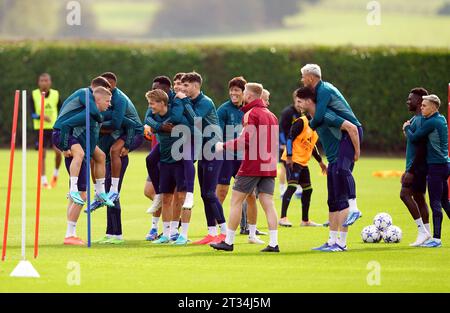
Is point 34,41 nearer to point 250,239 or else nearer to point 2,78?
point 2,78

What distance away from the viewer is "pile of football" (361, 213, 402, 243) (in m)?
17.0

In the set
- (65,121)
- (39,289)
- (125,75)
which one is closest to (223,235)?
(65,121)

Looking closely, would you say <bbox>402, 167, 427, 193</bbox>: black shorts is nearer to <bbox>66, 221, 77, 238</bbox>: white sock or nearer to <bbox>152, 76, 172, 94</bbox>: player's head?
<bbox>152, 76, 172, 94</bbox>: player's head

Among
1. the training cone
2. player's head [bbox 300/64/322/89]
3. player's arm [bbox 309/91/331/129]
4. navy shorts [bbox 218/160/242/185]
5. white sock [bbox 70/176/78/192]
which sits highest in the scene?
player's head [bbox 300/64/322/89]

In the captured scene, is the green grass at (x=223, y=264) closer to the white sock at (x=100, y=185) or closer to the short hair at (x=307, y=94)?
the white sock at (x=100, y=185)

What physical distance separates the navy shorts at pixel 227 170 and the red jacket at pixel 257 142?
6.90 ft

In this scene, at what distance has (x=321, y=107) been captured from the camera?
51.0ft

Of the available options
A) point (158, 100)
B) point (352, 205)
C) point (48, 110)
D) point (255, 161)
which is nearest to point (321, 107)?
point (255, 161)

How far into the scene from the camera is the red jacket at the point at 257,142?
15414 mm

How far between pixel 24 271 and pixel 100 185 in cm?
379

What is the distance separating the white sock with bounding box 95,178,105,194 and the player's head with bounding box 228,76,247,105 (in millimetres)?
2429

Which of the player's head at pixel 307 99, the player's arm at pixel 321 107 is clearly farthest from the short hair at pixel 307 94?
the player's arm at pixel 321 107

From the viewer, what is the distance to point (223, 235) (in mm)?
16922

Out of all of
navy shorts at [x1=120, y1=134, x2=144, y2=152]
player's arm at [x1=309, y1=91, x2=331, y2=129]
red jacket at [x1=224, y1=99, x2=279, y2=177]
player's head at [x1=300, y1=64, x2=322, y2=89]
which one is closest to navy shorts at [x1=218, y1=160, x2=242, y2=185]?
navy shorts at [x1=120, y1=134, x2=144, y2=152]
